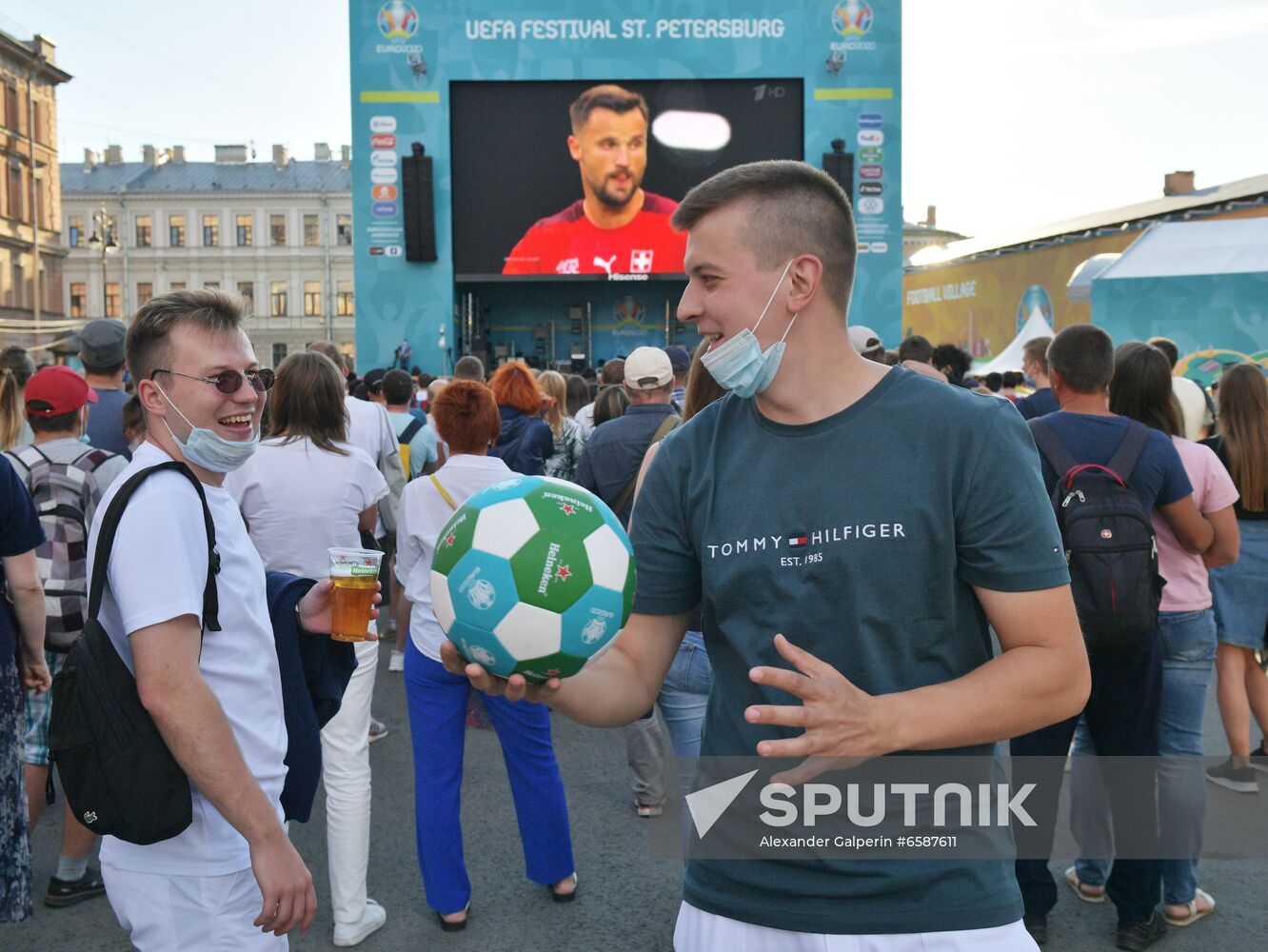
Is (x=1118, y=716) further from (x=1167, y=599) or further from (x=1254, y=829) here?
(x=1254, y=829)

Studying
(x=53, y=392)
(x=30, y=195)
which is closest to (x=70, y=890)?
(x=53, y=392)

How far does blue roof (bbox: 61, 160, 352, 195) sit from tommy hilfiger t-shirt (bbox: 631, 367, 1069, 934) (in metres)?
68.2

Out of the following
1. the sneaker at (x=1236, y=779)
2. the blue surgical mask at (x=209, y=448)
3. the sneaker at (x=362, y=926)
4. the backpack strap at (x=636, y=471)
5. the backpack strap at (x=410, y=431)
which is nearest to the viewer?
the blue surgical mask at (x=209, y=448)

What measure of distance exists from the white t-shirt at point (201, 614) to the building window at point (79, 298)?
71.8 meters

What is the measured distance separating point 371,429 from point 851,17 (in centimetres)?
1824

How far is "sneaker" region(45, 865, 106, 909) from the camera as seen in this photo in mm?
4227

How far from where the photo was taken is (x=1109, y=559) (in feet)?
11.6

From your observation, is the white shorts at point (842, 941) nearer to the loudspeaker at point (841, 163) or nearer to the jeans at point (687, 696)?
the jeans at point (687, 696)

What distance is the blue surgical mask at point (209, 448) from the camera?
2.39 meters

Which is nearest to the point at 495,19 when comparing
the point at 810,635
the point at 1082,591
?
the point at 1082,591

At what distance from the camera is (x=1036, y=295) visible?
27625mm

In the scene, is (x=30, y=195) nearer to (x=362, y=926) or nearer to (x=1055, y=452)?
(x=362, y=926)

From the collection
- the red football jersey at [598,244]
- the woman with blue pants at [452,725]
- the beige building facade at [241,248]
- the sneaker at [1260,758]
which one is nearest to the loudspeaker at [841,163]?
the red football jersey at [598,244]

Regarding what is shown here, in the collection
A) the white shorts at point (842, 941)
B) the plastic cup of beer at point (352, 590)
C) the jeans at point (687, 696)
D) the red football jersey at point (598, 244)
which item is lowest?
the jeans at point (687, 696)
